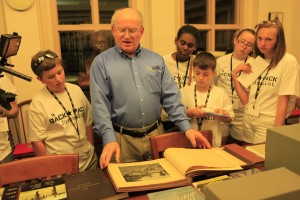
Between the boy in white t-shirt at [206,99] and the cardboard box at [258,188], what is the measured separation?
1.06 m

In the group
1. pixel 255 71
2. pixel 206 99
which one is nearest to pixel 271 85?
pixel 255 71

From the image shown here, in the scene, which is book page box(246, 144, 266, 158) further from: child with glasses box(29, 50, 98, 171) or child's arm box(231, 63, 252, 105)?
child with glasses box(29, 50, 98, 171)

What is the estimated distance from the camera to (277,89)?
1814mm

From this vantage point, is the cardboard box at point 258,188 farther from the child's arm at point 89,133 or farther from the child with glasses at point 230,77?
the child with glasses at point 230,77

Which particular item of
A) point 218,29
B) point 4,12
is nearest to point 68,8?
point 4,12

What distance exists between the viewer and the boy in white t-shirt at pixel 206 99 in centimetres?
187

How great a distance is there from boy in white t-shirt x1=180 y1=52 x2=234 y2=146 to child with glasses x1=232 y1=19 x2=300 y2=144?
0.19 meters

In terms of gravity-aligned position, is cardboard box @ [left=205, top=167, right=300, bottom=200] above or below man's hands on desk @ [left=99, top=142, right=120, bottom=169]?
Result: above

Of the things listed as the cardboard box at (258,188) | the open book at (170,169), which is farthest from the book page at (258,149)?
the cardboard box at (258,188)

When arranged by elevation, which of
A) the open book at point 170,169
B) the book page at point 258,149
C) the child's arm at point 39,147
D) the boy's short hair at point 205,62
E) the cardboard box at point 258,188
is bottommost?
the child's arm at point 39,147

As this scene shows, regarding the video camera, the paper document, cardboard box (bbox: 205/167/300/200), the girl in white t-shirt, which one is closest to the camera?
cardboard box (bbox: 205/167/300/200)

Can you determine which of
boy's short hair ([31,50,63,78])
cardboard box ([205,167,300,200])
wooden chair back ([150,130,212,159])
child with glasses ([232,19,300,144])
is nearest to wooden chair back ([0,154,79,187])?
wooden chair back ([150,130,212,159])

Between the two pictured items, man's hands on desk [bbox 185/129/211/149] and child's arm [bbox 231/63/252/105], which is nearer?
man's hands on desk [bbox 185/129/211/149]

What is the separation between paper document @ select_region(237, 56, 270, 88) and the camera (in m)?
1.86
